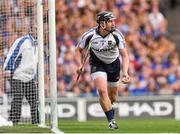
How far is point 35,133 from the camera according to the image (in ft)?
38.5

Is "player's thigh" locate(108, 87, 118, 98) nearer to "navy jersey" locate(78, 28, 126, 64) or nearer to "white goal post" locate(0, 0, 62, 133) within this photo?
"navy jersey" locate(78, 28, 126, 64)

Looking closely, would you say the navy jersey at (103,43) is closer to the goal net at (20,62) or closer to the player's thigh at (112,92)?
the player's thigh at (112,92)

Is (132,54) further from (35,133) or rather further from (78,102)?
(35,133)

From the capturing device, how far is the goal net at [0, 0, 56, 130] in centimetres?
1412

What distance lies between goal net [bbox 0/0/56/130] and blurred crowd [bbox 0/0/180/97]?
6251 mm

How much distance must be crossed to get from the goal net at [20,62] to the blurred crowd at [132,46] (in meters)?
6.25

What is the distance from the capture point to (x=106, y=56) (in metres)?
13.6

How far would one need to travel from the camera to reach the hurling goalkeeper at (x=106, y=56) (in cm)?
1313

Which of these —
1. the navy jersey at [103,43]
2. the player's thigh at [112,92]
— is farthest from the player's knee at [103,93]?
the player's thigh at [112,92]

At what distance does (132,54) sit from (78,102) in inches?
124

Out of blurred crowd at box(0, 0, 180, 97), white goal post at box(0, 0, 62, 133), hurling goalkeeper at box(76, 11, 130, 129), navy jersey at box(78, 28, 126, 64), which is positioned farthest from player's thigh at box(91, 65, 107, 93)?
blurred crowd at box(0, 0, 180, 97)

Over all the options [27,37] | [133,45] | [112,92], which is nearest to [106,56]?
[112,92]

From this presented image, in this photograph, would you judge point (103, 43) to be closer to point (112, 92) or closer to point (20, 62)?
point (112, 92)

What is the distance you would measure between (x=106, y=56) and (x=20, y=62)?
181 centimetres
